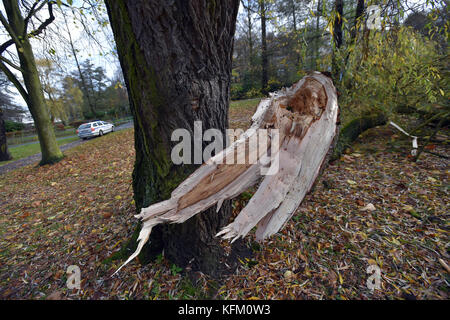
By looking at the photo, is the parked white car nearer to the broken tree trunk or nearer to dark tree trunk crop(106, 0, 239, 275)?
dark tree trunk crop(106, 0, 239, 275)

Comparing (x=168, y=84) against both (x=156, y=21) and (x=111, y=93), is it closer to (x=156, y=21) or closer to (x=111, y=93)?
(x=156, y=21)

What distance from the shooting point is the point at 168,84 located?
1.37 metres

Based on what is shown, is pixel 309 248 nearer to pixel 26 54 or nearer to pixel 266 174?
pixel 266 174

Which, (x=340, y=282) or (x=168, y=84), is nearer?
(x=168, y=84)

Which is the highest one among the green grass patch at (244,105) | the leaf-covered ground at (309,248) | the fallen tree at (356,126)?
the green grass patch at (244,105)

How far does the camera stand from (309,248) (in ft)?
6.26

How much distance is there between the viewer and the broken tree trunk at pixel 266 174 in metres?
1.23

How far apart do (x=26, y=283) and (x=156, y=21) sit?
8.83ft
